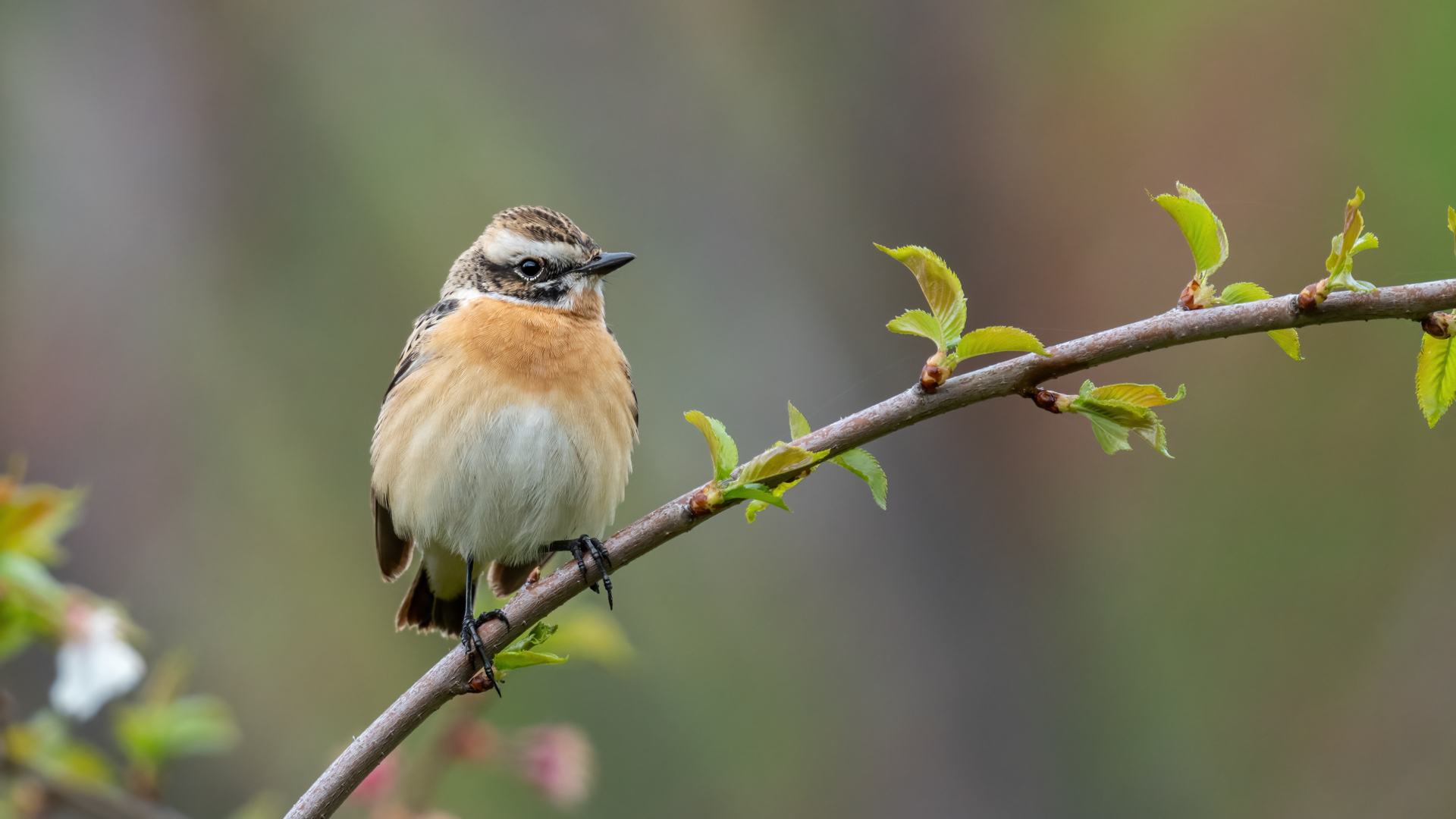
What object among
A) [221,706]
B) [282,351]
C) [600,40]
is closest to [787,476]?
[221,706]

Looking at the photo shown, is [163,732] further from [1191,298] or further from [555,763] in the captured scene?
[1191,298]

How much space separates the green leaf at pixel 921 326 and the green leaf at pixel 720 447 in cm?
34

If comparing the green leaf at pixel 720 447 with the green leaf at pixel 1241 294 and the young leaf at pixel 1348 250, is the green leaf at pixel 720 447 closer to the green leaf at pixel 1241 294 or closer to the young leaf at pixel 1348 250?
the green leaf at pixel 1241 294

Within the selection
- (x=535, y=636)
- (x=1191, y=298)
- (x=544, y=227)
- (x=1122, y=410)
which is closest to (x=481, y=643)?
(x=535, y=636)

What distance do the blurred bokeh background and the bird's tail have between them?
326cm

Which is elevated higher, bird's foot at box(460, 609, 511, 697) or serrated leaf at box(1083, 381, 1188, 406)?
serrated leaf at box(1083, 381, 1188, 406)

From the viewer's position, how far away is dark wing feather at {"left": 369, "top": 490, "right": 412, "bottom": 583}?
3.86 metres

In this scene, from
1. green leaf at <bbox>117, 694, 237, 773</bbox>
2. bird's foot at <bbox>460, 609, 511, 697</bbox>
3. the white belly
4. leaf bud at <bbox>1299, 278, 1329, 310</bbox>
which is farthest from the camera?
the white belly

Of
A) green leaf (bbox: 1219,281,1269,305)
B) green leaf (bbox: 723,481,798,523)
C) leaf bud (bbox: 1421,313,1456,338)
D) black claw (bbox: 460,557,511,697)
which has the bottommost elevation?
black claw (bbox: 460,557,511,697)

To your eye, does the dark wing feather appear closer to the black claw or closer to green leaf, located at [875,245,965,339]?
the black claw

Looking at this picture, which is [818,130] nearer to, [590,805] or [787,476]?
[590,805]

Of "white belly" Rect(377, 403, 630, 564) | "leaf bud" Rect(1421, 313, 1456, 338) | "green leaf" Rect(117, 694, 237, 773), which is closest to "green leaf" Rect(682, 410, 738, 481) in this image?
"leaf bud" Rect(1421, 313, 1456, 338)

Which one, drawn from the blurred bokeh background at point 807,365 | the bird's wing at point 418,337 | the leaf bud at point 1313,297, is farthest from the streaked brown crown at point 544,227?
the blurred bokeh background at point 807,365

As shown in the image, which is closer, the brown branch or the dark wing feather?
the brown branch
